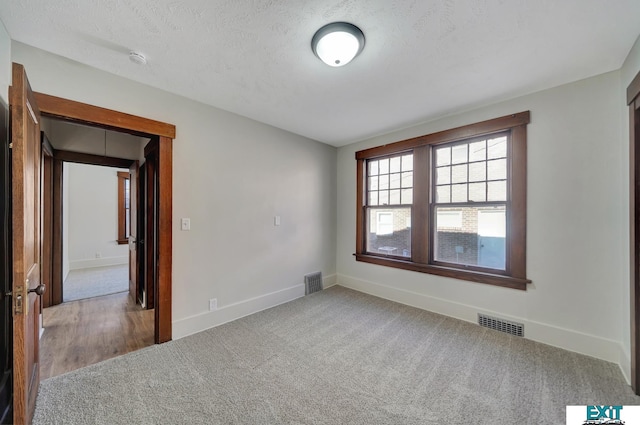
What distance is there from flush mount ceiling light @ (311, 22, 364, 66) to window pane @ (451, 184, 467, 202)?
2.10 meters

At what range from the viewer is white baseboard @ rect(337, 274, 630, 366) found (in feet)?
7.22

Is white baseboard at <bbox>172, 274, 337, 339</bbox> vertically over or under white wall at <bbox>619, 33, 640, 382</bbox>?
under

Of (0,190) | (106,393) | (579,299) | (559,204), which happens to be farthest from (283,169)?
(579,299)

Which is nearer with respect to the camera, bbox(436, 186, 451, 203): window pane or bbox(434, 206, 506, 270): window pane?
bbox(434, 206, 506, 270): window pane

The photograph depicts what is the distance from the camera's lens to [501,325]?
2752 mm

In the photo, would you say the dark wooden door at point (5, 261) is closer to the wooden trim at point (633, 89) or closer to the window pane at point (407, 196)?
the window pane at point (407, 196)

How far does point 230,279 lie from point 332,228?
2.02 m

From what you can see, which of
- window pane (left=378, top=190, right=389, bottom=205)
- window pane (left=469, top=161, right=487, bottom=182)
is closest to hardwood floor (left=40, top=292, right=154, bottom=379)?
window pane (left=378, top=190, right=389, bottom=205)

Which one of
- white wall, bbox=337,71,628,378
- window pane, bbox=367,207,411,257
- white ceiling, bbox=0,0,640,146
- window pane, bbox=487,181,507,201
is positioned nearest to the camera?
white ceiling, bbox=0,0,640,146

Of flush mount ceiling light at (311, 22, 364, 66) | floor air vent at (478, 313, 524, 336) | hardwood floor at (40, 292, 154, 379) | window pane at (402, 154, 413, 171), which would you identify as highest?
flush mount ceiling light at (311, 22, 364, 66)

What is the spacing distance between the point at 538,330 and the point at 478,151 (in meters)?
1.98

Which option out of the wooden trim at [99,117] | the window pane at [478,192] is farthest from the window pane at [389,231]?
the wooden trim at [99,117]

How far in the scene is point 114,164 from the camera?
12.7 ft

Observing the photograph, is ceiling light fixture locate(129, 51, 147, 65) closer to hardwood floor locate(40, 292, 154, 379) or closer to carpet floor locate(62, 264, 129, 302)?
hardwood floor locate(40, 292, 154, 379)
